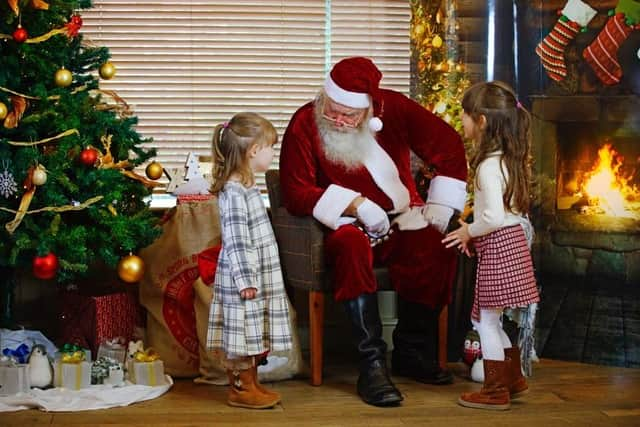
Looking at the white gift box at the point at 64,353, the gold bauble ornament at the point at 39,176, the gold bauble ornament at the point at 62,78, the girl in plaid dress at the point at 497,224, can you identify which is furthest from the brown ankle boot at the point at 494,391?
the gold bauble ornament at the point at 62,78

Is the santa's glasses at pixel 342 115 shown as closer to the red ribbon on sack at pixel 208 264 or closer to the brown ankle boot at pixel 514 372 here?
the red ribbon on sack at pixel 208 264

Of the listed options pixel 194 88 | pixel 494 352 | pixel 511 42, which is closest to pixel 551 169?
pixel 511 42

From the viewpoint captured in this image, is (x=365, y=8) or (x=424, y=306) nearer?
(x=424, y=306)

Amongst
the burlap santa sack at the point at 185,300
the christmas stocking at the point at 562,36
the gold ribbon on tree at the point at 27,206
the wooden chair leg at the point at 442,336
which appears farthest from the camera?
the christmas stocking at the point at 562,36

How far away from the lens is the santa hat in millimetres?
3547

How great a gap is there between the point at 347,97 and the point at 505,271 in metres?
0.84

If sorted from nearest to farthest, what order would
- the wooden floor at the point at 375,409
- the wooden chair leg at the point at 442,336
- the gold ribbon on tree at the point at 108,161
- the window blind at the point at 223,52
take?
the wooden floor at the point at 375,409
the gold ribbon on tree at the point at 108,161
the wooden chair leg at the point at 442,336
the window blind at the point at 223,52

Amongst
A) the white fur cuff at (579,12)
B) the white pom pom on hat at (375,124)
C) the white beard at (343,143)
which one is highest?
the white fur cuff at (579,12)

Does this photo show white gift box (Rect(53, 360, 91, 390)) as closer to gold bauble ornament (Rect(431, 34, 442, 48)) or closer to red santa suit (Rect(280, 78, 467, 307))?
red santa suit (Rect(280, 78, 467, 307))

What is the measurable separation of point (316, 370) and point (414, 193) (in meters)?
0.76

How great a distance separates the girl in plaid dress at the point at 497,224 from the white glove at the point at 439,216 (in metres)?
0.33

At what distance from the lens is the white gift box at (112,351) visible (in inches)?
143

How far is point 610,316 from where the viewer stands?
392 centimetres

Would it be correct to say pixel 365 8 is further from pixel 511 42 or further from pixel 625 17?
pixel 625 17
